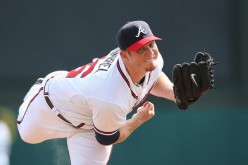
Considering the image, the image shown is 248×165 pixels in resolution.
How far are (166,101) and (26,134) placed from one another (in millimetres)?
1401

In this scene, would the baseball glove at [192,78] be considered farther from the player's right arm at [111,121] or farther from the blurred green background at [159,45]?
the blurred green background at [159,45]

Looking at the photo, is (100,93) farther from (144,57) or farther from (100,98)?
(144,57)

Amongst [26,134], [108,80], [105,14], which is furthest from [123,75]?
[105,14]

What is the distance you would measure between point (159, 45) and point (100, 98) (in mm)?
1694

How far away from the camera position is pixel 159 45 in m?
5.09

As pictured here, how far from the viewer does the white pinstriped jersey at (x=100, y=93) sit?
3.48 metres

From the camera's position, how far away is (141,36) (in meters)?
3.41

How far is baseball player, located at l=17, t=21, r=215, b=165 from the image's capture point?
3447 mm

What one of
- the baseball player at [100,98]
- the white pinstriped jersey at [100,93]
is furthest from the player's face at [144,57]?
the white pinstriped jersey at [100,93]

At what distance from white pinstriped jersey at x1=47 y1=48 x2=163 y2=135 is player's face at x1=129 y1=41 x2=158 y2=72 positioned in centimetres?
12

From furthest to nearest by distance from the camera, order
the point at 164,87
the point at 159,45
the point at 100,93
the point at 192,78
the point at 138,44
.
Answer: the point at 159,45
the point at 164,87
the point at 192,78
the point at 100,93
the point at 138,44

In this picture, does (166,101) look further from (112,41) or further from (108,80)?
(108,80)

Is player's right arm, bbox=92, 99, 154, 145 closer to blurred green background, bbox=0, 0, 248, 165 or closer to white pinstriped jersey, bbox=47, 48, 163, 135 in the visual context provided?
white pinstriped jersey, bbox=47, 48, 163, 135

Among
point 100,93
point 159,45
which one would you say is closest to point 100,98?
point 100,93
